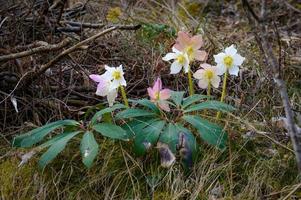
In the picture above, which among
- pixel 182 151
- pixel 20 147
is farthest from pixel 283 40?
pixel 20 147

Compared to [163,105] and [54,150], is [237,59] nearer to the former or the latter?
[163,105]

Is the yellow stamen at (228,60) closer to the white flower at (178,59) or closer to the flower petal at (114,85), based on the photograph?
the white flower at (178,59)

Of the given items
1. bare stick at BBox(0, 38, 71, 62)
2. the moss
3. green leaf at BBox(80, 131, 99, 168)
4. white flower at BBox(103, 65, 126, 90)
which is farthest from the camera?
bare stick at BBox(0, 38, 71, 62)

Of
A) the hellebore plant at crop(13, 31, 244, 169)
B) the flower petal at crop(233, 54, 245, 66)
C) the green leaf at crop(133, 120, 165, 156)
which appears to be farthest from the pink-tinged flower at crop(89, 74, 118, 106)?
the flower petal at crop(233, 54, 245, 66)

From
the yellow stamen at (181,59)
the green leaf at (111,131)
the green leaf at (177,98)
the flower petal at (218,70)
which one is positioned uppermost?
the yellow stamen at (181,59)

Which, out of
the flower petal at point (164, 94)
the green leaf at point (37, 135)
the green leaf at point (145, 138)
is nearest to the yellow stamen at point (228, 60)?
the flower petal at point (164, 94)

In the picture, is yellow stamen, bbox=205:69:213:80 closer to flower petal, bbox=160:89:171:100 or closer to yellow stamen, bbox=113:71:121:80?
flower petal, bbox=160:89:171:100

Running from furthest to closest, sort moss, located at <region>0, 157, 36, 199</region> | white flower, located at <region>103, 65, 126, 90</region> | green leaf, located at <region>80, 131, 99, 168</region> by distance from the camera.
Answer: white flower, located at <region>103, 65, 126, 90</region> → moss, located at <region>0, 157, 36, 199</region> → green leaf, located at <region>80, 131, 99, 168</region>
